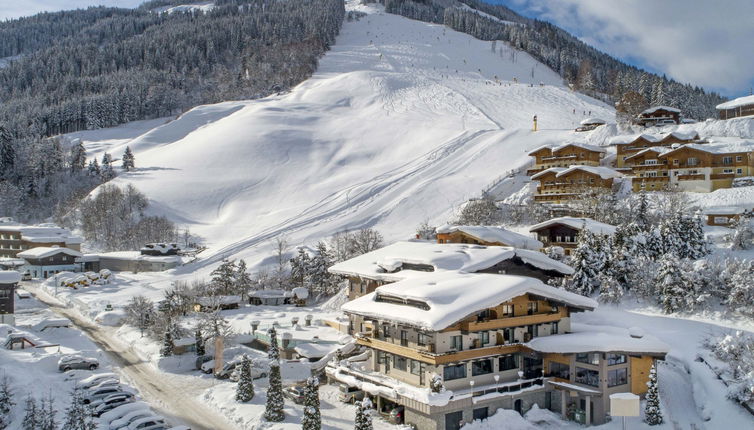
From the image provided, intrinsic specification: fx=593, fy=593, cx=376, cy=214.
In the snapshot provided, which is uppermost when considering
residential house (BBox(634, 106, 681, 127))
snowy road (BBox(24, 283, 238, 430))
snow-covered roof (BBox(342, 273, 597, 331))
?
residential house (BBox(634, 106, 681, 127))

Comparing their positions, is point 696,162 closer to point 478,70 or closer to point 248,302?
point 248,302

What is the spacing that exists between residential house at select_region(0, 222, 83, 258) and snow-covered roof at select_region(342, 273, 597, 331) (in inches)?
2007

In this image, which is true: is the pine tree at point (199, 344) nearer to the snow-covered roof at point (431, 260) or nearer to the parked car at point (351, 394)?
the snow-covered roof at point (431, 260)

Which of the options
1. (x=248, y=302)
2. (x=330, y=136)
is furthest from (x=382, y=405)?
(x=330, y=136)

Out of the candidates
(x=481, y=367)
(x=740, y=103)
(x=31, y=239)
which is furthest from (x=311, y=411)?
(x=740, y=103)

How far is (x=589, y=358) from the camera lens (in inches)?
912

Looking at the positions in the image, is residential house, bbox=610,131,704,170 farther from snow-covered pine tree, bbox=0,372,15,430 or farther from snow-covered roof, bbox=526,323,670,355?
snow-covered pine tree, bbox=0,372,15,430

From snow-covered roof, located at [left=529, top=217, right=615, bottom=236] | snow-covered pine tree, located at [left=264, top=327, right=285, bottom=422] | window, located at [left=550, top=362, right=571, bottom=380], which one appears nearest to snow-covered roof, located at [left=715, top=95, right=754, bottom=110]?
snow-covered roof, located at [left=529, top=217, right=615, bottom=236]

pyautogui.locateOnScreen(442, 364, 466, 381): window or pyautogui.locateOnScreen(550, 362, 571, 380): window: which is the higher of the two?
pyautogui.locateOnScreen(442, 364, 466, 381): window

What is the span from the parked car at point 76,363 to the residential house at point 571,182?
37.9 m

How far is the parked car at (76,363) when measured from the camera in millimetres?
28531

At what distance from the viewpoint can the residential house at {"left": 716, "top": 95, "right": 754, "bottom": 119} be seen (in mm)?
63812

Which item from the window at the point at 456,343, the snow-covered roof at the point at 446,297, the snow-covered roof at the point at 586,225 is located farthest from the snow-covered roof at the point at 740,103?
the window at the point at 456,343

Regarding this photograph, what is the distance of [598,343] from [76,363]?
23906 mm
